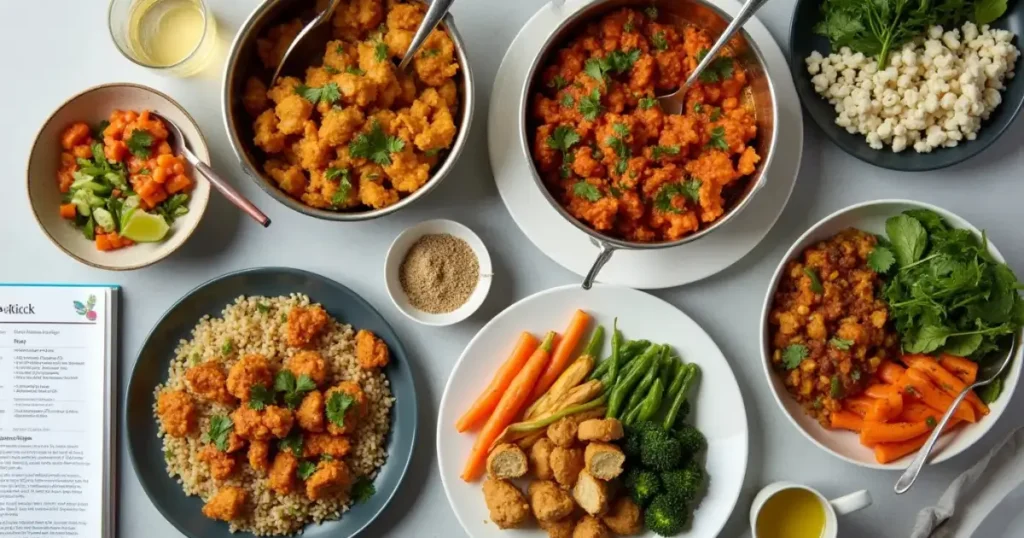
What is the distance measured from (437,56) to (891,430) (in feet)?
6.24

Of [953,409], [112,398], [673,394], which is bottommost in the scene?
[112,398]

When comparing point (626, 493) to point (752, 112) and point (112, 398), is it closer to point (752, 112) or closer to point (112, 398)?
point (752, 112)

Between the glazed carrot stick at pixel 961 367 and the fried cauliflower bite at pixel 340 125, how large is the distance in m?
2.06

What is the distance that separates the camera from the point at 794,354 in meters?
2.53

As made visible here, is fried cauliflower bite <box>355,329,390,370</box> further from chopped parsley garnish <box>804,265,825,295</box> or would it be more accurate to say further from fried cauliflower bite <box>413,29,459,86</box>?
chopped parsley garnish <box>804,265,825,295</box>

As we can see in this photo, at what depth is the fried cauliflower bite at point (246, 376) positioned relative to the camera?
2.53 m

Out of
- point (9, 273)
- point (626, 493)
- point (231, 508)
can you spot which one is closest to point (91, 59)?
point (9, 273)

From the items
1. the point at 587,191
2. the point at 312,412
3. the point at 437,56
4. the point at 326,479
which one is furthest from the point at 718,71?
the point at 326,479

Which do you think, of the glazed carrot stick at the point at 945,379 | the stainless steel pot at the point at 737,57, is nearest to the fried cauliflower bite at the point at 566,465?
the stainless steel pot at the point at 737,57

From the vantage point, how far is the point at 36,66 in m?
2.73

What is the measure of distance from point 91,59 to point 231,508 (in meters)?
1.66

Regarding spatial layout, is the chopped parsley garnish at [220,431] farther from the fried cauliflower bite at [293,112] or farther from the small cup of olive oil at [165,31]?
the small cup of olive oil at [165,31]

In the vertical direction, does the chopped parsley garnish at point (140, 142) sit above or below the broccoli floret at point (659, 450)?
above

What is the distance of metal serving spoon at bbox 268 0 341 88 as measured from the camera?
2.35 m
